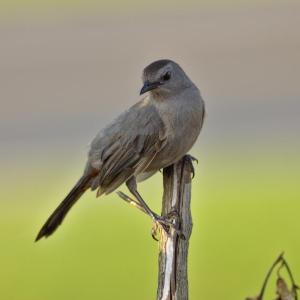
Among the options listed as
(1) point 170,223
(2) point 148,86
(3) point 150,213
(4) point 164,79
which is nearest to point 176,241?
(1) point 170,223

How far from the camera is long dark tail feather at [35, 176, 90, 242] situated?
23.6 ft

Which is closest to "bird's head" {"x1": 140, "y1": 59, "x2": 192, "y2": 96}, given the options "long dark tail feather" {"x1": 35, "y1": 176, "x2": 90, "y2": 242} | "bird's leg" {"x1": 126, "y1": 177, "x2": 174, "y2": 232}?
"bird's leg" {"x1": 126, "y1": 177, "x2": 174, "y2": 232}

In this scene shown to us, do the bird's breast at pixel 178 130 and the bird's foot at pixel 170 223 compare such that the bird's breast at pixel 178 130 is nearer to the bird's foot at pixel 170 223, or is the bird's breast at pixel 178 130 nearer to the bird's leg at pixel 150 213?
the bird's leg at pixel 150 213

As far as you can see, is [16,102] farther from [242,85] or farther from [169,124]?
[169,124]

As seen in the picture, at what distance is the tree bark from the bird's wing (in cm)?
78

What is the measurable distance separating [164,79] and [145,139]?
0.57 m

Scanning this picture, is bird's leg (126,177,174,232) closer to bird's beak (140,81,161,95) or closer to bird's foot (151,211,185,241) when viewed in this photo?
bird's foot (151,211,185,241)

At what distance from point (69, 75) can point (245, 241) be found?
9.06 meters

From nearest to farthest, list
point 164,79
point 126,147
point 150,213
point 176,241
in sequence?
1. point 176,241
2. point 150,213
3. point 126,147
4. point 164,79

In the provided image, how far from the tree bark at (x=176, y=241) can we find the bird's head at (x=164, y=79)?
1.24 meters

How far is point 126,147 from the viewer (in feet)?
23.8

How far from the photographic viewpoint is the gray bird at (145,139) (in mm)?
7203

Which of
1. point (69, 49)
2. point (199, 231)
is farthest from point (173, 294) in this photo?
point (69, 49)

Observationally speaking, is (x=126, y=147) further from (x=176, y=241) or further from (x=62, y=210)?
(x=176, y=241)
